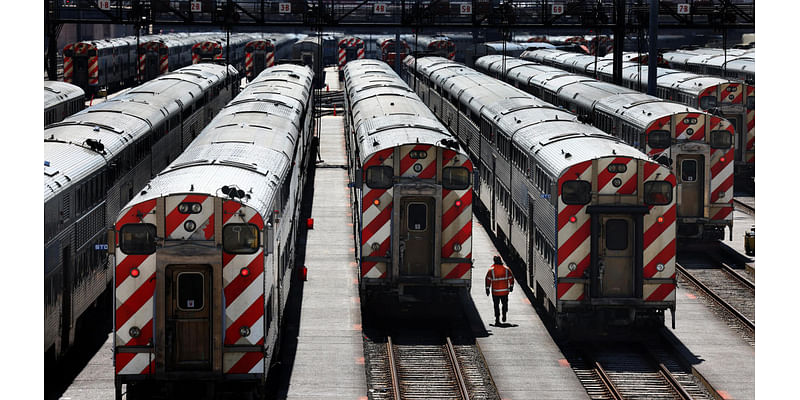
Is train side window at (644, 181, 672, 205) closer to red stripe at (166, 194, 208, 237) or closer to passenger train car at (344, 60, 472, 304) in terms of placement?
passenger train car at (344, 60, 472, 304)

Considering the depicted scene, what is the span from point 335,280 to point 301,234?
6.10m

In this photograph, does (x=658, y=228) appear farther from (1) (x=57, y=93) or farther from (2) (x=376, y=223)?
(1) (x=57, y=93)

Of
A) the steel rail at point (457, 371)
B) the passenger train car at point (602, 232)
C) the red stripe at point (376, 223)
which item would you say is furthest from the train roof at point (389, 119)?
the steel rail at point (457, 371)

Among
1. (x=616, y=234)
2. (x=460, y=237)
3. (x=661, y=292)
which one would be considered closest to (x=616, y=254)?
(x=616, y=234)

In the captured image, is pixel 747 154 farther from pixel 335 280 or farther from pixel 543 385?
pixel 543 385

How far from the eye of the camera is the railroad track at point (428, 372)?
1812cm

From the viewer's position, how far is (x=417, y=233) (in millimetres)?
21375

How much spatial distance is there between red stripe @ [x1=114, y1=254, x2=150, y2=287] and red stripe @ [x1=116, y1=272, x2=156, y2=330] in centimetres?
25

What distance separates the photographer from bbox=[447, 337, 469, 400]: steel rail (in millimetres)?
17794

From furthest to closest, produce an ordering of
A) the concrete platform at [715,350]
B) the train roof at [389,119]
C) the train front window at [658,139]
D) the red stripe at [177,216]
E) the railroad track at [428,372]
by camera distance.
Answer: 1. the train front window at [658,139]
2. the train roof at [389,119]
3. the concrete platform at [715,350]
4. the railroad track at [428,372]
5. the red stripe at [177,216]

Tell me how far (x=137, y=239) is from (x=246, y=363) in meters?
2.32

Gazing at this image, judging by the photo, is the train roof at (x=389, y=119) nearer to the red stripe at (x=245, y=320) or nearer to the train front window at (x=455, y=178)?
the train front window at (x=455, y=178)

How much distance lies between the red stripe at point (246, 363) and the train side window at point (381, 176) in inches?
263

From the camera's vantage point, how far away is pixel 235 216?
14953 mm
